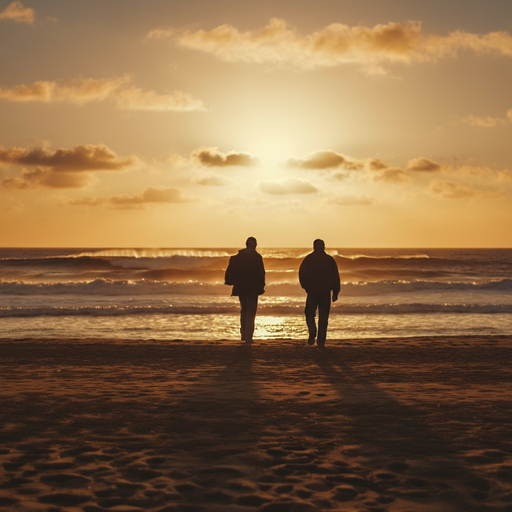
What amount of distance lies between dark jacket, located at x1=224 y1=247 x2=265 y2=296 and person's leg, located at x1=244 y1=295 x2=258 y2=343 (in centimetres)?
15

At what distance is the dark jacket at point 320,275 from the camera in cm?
904

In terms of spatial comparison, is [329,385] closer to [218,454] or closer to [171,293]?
[218,454]

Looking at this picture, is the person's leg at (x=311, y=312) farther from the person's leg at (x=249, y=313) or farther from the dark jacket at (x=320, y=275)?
the person's leg at (x=249, y=313)

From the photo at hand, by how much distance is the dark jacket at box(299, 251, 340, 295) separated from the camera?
9.04m

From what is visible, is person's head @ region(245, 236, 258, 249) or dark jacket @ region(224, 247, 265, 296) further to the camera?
person's head @ region(245, 236, 258, 249)

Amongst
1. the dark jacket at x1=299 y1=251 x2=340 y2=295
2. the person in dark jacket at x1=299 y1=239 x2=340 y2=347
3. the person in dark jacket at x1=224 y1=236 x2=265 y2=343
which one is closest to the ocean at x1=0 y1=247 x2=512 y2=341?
the person in dark jacket at x1=224 y1=236 x2=265 y2=343

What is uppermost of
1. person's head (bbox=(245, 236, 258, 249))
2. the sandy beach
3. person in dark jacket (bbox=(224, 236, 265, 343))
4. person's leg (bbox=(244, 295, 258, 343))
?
person's head (bbox=(245, 236, 258, 249))

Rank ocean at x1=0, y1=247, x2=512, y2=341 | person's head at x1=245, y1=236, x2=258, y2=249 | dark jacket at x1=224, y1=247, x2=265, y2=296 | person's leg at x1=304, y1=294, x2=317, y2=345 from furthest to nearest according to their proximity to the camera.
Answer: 1. ocean at x1=0, y1=247, x2=512, y2=341
2. person's head at x1=245, y1=236, x2=258, y2=249
3. dark jacket at x1=224, y1=247, x2=265, y2=296
4. person's leg at x1=304, y1=294, x2=317, y2=345

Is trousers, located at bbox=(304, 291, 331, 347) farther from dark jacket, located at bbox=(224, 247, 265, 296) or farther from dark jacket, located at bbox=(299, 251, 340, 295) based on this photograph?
dark jacket, located at bbox=(224, 247, 265, 296)

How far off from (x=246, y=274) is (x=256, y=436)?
17.7 feet

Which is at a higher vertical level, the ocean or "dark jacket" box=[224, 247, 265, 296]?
"dark jacket" box=[224, 247, 265, 296]

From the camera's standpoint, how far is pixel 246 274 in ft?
30.9

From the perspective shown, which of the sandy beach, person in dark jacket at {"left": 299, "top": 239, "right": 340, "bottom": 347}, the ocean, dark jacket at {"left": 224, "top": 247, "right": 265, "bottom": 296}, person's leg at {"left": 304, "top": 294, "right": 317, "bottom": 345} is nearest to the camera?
the sandy beach

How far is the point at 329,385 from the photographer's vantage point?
6.14 m
